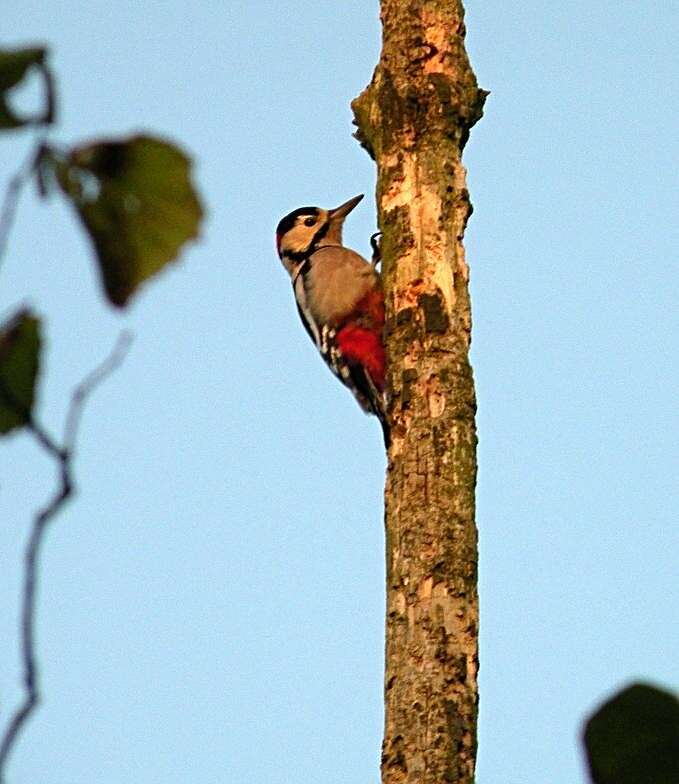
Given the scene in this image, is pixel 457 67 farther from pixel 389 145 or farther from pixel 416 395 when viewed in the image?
pixel 416 395

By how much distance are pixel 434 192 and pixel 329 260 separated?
1.85 m

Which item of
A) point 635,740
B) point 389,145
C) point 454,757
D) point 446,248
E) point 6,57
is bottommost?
point 454,757

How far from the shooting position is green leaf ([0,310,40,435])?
0.78 metres

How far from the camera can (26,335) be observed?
0.79m

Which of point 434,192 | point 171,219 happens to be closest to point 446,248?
point 434,192

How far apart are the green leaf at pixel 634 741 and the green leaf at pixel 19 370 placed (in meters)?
0.38

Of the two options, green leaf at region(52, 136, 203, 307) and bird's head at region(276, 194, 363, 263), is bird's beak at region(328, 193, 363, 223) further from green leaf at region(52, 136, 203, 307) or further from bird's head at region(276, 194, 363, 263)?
green leaf at region(52, 136, 203, 307)

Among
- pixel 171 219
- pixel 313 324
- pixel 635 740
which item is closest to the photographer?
pixel 635 740

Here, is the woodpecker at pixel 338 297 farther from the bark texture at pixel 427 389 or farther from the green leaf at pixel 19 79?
the green leaf at pixel 19 79

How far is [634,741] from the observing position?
2.19 feet

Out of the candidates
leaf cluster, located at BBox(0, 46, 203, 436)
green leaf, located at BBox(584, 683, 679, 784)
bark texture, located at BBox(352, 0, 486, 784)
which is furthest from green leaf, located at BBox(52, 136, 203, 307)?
bark texture, located at BBox(352, 0, 486, 784)

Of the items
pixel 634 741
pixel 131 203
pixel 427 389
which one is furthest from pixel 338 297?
pixel 634 741

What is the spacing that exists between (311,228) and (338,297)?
3.93 feet

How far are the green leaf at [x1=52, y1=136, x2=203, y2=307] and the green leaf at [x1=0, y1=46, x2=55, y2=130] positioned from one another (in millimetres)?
66
